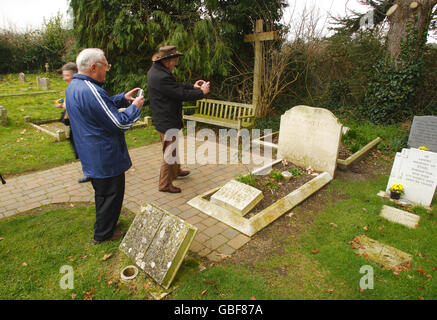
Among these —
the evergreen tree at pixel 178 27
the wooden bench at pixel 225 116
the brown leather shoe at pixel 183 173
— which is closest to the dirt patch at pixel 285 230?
the brown leather shoe at pixel 183 173

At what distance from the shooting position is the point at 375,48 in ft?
31.6

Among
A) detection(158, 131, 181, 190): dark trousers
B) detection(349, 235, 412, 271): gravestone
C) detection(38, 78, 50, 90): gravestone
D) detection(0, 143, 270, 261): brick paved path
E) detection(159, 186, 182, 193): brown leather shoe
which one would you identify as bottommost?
detection(349, 235, 412, 271): gravestone

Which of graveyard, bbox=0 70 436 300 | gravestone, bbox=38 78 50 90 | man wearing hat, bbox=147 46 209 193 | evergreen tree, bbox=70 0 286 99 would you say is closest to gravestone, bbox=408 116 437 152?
graveyard, bbox=0 70 436 300

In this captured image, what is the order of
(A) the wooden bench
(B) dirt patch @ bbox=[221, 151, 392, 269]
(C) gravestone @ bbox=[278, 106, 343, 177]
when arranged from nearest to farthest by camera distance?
(B) dirt patch @ bbox=[221, 151, 392, 269], (C) gravestone @ bbox=[278, 106, 343, 177], (A) the wooden bench

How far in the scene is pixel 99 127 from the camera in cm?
289

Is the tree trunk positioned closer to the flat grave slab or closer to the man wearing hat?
the flat grave slab

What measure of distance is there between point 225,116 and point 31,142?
5178 mm

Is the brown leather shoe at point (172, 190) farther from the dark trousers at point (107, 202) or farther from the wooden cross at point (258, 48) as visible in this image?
the wooden cross at point (258, 48)

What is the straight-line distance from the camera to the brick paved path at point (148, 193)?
11.5ft

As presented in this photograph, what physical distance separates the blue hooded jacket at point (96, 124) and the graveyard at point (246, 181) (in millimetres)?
66

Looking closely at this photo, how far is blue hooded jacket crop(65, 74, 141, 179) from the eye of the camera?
2.76 meters

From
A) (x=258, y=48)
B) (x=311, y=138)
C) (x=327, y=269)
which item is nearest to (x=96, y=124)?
(x=327, y=269)

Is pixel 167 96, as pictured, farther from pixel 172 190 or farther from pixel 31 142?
pixel 31 142
